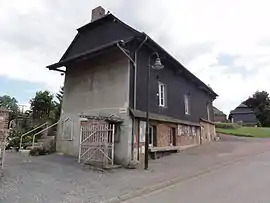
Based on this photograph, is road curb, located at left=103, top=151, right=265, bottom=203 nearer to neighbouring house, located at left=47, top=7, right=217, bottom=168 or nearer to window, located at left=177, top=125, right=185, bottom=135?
neighbouring house, located at left=47, top=7, right=217, bottom=168

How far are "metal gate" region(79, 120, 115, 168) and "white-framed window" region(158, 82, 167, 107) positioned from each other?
16.5 feet

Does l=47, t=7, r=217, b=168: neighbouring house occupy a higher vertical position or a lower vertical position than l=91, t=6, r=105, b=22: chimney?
lower

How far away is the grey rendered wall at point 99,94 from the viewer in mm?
14773

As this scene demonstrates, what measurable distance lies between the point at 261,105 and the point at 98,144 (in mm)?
55619

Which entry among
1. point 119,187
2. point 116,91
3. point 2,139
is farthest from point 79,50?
point 119,187

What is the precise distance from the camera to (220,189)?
8562 mm

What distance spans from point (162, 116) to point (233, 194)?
1037 centimetres

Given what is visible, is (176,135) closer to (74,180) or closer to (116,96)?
(116,96)

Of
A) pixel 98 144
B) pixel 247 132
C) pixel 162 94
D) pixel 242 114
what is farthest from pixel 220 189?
pixel 242 114

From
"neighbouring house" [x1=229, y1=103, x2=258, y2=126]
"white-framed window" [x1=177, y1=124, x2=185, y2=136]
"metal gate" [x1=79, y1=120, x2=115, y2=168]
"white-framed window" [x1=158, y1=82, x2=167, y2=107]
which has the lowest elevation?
"metal gate" [x1=79, y1=120, x2=115, y2=168]

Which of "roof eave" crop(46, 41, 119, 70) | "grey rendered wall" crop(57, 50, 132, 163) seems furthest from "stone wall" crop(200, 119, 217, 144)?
"roof eave" crop(46, 41, 119, 70)

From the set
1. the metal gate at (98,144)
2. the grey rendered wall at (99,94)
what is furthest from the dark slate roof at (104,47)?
the metal gate at (98,144)

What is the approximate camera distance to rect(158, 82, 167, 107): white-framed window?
1845 cm

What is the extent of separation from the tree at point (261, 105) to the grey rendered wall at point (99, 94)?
4969 centimetres
